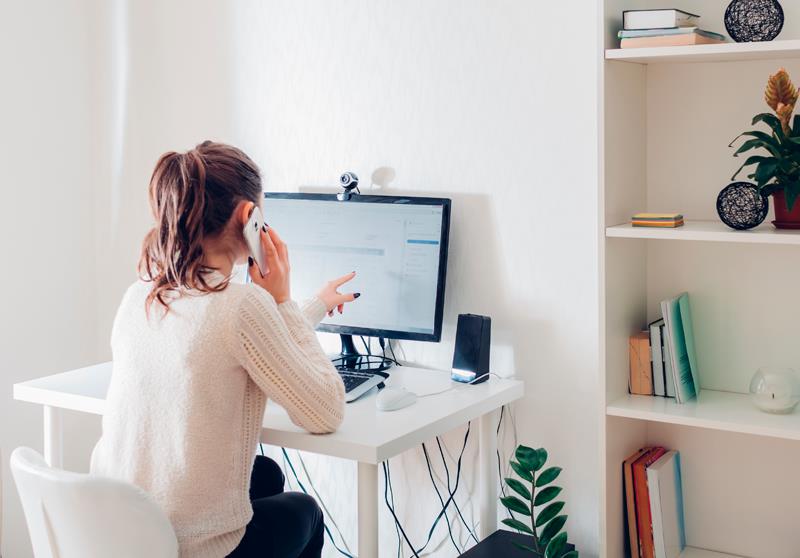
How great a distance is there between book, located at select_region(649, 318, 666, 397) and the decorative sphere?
200 millimetres

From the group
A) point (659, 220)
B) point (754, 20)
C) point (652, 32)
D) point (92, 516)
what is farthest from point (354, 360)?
point (754, 20)

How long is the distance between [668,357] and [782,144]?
511mm

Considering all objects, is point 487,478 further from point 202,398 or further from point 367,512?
point 202,398

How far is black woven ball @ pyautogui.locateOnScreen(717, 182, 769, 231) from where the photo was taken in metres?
1.88

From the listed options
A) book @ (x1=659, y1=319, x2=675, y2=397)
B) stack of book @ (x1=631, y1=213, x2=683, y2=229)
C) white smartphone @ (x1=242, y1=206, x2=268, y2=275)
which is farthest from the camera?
book @ (x1=659, y1=319, x2=675, y2=397)

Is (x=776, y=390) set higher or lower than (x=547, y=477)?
higher

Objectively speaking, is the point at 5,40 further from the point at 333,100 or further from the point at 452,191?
the point at 452,191

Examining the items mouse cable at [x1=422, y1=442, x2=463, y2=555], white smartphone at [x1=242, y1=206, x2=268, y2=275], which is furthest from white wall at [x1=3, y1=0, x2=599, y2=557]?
white smartphone at [x1=242, y1=206, x2=268, y2=275]

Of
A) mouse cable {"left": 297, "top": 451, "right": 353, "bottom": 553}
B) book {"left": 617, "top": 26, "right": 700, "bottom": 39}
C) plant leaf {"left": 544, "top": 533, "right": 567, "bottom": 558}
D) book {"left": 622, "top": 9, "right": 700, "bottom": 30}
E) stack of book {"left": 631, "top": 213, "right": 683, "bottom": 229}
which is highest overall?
book {"left": 622, "top": 9, "right": 700, "bottom": 30}

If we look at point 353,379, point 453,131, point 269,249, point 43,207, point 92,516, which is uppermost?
point 453,131

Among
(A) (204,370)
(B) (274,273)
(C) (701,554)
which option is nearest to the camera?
(A) (204,370)

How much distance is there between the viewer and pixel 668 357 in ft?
6.84

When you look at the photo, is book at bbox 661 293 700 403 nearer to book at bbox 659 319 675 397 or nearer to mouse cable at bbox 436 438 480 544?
book at bbox 659 319 675 397

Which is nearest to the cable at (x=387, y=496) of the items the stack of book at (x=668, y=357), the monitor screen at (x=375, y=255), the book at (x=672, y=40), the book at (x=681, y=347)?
the monitor screen at (x=375, y=255)
